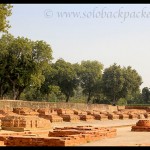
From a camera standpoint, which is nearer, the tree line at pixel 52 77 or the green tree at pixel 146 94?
the tree line at pixel 52 77

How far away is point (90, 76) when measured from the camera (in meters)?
67.4

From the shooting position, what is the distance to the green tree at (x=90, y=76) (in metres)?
66.1

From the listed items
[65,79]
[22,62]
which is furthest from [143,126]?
[65,79]

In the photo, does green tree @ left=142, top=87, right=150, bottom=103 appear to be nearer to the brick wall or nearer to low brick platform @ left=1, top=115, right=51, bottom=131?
the brick wall

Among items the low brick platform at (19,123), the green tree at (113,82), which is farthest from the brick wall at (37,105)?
the green tree at (113,82)

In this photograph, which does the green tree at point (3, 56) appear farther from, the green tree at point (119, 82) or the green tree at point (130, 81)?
the green tree at point (130, 81)

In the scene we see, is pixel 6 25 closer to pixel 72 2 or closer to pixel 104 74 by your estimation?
pixel 72 2

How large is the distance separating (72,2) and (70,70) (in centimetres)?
5832

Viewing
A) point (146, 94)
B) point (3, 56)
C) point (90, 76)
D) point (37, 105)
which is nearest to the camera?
point (37, 105)

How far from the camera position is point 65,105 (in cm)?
3300

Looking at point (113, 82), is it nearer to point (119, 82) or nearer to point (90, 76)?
point (119, 82)

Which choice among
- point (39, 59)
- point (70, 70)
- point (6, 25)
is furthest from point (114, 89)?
point (6, 25)

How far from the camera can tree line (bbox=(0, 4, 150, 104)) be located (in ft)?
132

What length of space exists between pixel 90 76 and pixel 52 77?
948 cm
